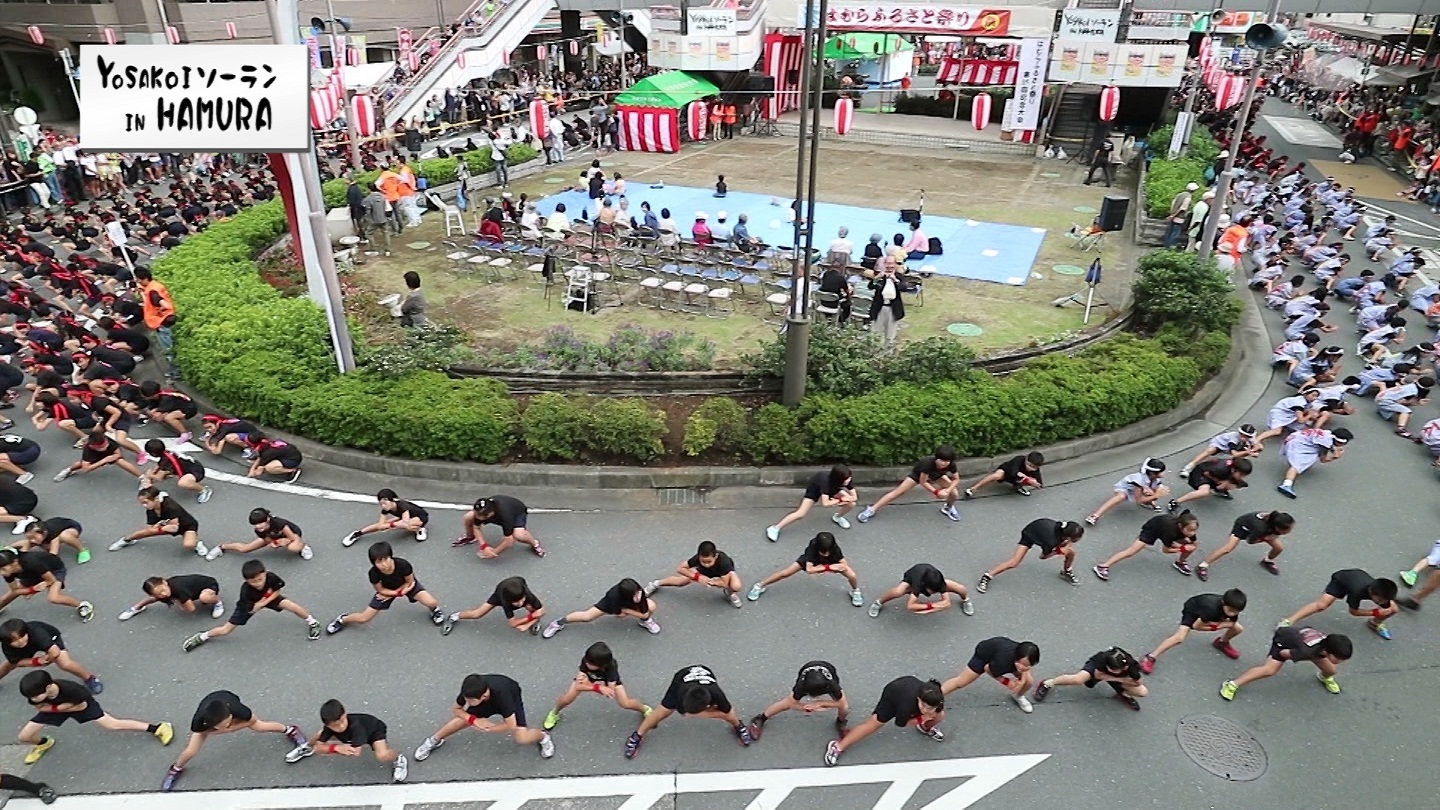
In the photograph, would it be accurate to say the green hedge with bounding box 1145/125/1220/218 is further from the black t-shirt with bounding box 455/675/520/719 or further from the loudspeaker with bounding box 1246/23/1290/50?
the black t-shirt with bounding box 455/675/520/719

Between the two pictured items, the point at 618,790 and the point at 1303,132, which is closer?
the point at 618,790

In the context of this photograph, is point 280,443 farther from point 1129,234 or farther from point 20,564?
point 1129,234

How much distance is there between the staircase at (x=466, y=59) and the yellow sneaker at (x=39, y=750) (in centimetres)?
3040

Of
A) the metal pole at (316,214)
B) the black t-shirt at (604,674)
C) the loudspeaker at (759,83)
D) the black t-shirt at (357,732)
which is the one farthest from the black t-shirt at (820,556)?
the loudspeaker at (759,83)

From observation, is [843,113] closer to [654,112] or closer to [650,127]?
[654,112]

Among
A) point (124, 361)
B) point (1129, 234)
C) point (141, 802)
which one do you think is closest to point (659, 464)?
point (141, 802)

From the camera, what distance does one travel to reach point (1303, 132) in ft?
119

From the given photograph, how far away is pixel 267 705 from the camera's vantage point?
22.9 ft

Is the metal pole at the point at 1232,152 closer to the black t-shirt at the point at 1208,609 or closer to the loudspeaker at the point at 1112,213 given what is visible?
the loudspeaker at the point at 1112,213

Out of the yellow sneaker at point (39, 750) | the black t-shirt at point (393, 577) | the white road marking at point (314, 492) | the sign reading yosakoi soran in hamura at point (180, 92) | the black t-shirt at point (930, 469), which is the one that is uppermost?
the sign reading yosakoi soran in hamura at point (180, 92)

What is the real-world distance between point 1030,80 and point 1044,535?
74.7ft

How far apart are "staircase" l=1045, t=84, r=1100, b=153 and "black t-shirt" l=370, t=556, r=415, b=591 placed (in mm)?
27552

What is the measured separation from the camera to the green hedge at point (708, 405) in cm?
998

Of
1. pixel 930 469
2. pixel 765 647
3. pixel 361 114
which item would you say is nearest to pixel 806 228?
pixel 930 469
